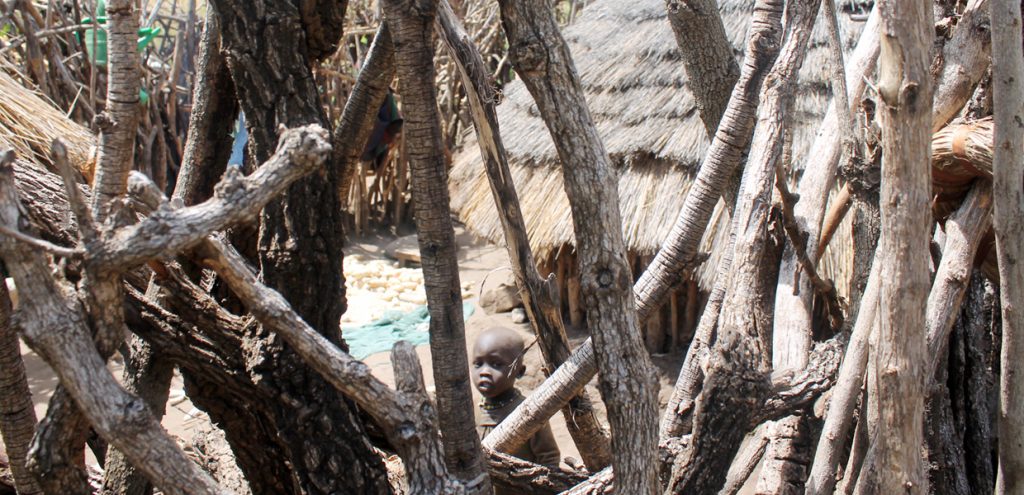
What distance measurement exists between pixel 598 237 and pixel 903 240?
46cm

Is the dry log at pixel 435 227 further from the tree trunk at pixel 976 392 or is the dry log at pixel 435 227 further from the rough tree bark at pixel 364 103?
the tree trunk at pixel 976 392

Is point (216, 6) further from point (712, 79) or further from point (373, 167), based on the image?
point (373, 167)

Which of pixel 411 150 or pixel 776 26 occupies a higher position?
pixel 776 26

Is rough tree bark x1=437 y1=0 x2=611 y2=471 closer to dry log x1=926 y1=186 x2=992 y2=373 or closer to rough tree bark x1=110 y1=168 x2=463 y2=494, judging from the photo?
rough tree bark x1=110 y1=168 x2=463 y2=494

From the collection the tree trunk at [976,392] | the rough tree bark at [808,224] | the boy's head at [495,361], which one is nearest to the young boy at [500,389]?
the boy's head at [495,361]

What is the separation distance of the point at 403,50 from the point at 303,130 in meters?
0.41

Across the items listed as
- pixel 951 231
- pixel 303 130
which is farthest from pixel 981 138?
pixel 303 130

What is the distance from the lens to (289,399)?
153cm

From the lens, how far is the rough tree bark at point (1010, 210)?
1.51 meters

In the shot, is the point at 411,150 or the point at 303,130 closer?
the point at 303,130

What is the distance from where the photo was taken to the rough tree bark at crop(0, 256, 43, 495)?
4.84 feet

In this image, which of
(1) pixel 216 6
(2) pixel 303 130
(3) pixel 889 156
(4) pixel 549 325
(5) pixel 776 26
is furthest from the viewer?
(4) pixel 549 325

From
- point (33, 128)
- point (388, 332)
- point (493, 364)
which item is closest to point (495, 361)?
point (493, 364)

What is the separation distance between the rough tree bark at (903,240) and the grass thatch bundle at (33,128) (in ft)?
7.00
